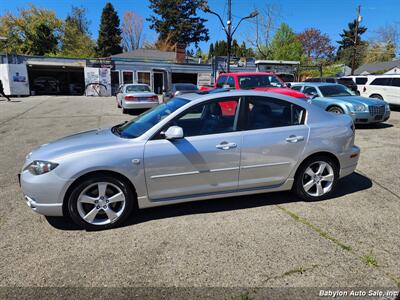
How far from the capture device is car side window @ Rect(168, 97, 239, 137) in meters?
3.63

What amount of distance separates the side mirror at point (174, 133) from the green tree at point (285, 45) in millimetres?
49285

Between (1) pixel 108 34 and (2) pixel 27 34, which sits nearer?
(2) pixel 27 34

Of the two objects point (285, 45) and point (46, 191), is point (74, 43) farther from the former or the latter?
point (46, 191)

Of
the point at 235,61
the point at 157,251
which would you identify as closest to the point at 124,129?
the point at 157,251

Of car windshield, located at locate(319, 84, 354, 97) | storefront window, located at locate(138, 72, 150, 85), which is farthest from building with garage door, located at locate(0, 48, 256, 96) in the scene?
car windshield, located at locate(319, 84, 354, 97)

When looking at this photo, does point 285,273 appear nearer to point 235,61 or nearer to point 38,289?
point 38,289

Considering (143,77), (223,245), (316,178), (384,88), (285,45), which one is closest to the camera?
(223,245)

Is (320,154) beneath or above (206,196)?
above

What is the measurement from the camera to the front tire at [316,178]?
4.04 metres

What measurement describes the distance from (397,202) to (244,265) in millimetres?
2706

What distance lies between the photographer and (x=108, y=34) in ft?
185

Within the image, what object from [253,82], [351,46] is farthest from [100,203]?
[351,46]

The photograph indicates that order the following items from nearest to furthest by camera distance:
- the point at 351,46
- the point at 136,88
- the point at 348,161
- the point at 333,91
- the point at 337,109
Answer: the point at 348,161, the point at 337,109, the point at 333,91, the point at 136,88, the point at 351,46

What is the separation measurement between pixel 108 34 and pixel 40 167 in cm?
5976
